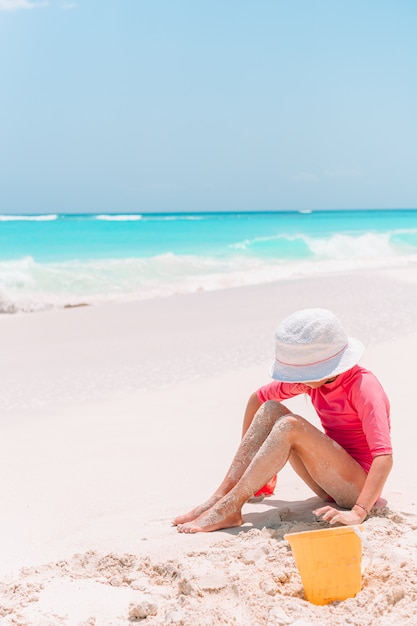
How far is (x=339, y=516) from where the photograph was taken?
2934mm

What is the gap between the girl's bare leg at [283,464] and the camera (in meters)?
→ 3.16

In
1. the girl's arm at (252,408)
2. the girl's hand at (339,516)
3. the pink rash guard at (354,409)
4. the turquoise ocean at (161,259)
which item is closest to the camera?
the girl's hand at (339,516)

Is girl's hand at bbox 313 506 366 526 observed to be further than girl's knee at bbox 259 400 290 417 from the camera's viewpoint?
No

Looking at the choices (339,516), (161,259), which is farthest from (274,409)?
(161,259)

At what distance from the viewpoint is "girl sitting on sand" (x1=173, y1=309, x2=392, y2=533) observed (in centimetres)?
313

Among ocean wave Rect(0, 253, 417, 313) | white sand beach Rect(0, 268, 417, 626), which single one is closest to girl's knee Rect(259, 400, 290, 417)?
white sand beach Rect(0, 268, 417, 626)

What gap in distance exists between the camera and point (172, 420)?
5.34m

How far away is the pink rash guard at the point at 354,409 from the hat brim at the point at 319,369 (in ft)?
0.37

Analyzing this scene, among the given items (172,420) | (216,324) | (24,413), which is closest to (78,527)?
(172,420)

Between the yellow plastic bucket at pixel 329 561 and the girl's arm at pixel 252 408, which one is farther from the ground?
the girl's arm at pixel 252 408

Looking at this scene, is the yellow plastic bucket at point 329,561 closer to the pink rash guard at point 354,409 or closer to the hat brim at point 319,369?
the pink rash guard at point 354,409

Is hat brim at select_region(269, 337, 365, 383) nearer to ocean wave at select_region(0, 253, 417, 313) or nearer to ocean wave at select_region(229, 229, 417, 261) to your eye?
ocean wave at select_region(0, 253, 417, 313)

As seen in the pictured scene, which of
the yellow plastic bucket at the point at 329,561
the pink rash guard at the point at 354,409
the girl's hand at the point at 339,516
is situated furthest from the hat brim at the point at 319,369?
the yellow plastic bucket at the point at 329,561

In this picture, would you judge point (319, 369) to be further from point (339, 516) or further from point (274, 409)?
point (339, 516)
